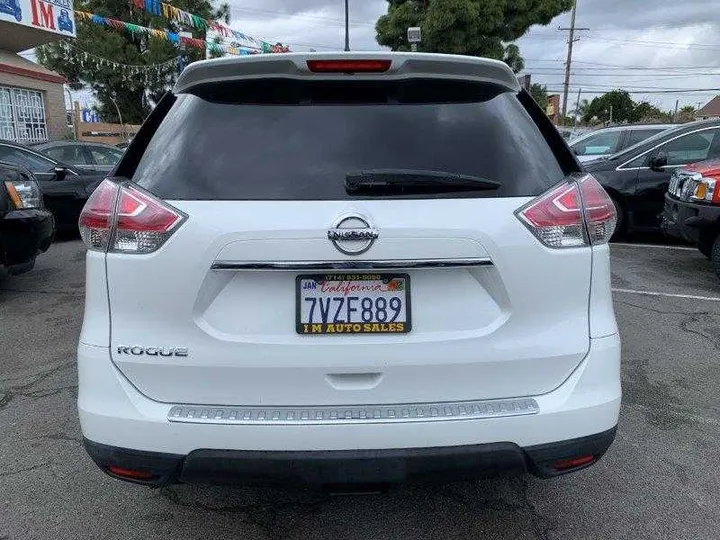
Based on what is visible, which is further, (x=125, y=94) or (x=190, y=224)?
(x=125, y=94)

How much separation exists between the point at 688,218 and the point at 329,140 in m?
5.39

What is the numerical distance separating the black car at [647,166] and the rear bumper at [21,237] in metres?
6.75

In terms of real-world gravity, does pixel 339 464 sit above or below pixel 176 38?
below

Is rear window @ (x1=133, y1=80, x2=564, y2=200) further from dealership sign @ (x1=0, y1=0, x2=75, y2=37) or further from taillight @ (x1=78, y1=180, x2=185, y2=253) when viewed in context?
dealership sign @ (x1=0, y1=0, x2=75, y2=37)

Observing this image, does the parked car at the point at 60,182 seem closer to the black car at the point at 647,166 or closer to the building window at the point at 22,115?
the black car at the point at 647,166

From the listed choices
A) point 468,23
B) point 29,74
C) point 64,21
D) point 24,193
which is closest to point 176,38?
point 64,21

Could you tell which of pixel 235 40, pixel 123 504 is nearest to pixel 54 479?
pixel 123 504

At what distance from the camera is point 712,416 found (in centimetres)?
355

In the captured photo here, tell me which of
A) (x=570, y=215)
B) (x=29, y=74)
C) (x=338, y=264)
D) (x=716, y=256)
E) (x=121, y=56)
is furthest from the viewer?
(x=121, y=56)

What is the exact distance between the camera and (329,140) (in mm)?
2135

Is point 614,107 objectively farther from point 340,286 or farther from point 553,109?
point 340,286

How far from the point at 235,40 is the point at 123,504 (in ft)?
78.6

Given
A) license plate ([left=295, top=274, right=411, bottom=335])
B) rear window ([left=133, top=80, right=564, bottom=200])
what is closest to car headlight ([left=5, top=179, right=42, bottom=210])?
rear window ([left=133, top=80, right=564, bottom=200])

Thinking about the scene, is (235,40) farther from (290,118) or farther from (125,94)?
(290,118)
